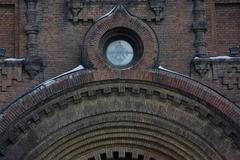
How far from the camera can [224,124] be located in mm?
14664

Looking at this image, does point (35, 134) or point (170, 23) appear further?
point (170, 23)

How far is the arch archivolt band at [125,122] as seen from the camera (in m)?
14.7

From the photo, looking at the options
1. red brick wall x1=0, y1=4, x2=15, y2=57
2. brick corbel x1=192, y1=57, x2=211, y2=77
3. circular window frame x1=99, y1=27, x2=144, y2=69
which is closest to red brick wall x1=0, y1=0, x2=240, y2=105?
red brick wall x1=0, y1=4, x2=15, y2=57

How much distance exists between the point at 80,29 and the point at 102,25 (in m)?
0.59

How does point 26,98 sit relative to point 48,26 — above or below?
below

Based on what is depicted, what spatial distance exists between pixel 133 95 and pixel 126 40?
1312 millimetres

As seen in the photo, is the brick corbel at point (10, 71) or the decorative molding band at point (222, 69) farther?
the decorative molding band at point (222, 69)

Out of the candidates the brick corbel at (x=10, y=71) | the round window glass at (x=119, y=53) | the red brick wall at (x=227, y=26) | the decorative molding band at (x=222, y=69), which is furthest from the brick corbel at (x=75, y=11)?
the red brick wall at (x=227, y=26)

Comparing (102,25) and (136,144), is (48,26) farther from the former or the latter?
(136,144)

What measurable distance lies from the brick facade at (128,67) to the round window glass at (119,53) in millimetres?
189

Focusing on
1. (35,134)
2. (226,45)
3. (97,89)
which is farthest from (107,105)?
(226,45)

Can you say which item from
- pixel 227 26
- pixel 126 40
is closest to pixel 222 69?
pixel 227 26

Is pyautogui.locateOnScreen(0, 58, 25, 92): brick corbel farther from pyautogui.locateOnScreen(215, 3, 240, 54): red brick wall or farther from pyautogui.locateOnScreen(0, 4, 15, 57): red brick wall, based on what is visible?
pyautogui.locateOnScreen(215, 3, 240, 54): red brick wall

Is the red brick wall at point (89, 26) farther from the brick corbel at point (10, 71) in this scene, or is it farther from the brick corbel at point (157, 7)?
the brick corbel at point (10, 71)
